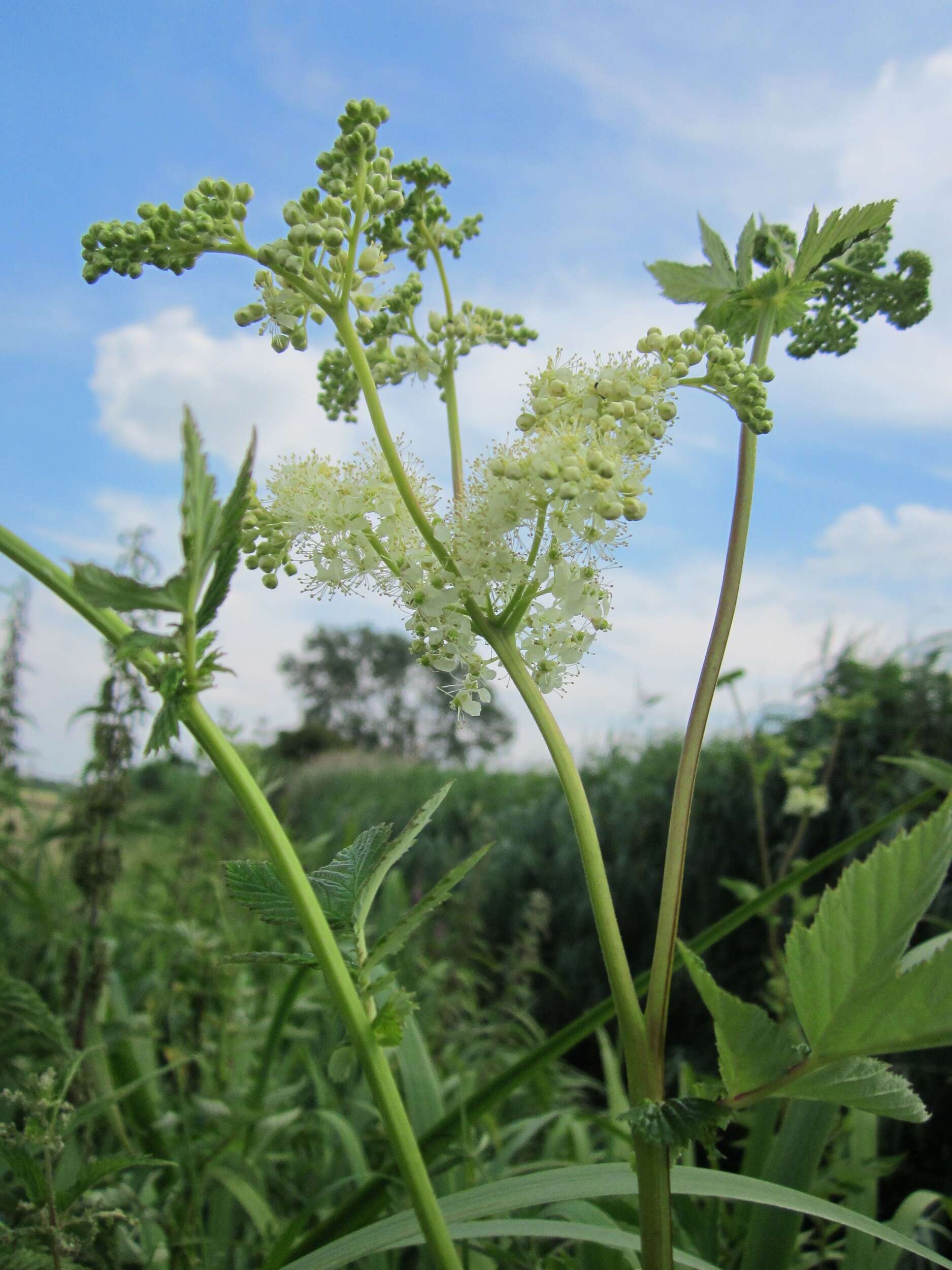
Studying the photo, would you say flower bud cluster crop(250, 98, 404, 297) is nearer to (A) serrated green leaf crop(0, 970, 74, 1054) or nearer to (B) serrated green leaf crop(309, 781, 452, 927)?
(B) serrated green leaf crop(309, 781, 452, 927)

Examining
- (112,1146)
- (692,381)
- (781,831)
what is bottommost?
(112,1146)

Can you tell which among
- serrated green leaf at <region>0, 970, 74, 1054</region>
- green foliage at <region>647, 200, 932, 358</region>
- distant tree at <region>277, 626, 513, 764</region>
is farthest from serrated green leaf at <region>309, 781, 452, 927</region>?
distant tree at <region>277, 626, 513, 764</region>

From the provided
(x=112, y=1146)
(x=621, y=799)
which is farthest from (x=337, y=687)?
(x=112, y=1146)

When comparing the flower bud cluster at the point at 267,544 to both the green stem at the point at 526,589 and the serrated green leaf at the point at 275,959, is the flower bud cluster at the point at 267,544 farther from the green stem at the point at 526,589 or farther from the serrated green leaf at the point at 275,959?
the serrated green leaf at the point at 275,959

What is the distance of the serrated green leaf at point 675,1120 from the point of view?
716 millimetres

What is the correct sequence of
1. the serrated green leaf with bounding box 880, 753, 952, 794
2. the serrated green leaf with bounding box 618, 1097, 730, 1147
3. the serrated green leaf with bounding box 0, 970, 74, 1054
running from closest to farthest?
the serrated green leaf with bounding box 618, 1097, 730, 1147 < the serrated green leaf with bounding box 880, 753, 952, 794 < the serrated green leaf with bounding box 0, 970, 74, 1054

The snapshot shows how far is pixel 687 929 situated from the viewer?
4.66 m

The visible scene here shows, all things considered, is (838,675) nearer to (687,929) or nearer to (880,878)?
(687,929)

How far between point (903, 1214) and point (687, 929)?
3102 millimetres

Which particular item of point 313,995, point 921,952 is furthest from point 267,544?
point 313,995

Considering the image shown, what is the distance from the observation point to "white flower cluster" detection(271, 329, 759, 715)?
2.85 ft

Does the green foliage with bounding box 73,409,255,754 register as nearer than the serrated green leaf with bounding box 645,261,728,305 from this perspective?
Yes

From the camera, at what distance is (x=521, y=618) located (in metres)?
0.90

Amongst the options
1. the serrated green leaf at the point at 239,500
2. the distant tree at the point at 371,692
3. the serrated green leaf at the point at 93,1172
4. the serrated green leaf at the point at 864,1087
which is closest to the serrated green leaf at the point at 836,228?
the serrated green leaf at the point at 239,500
